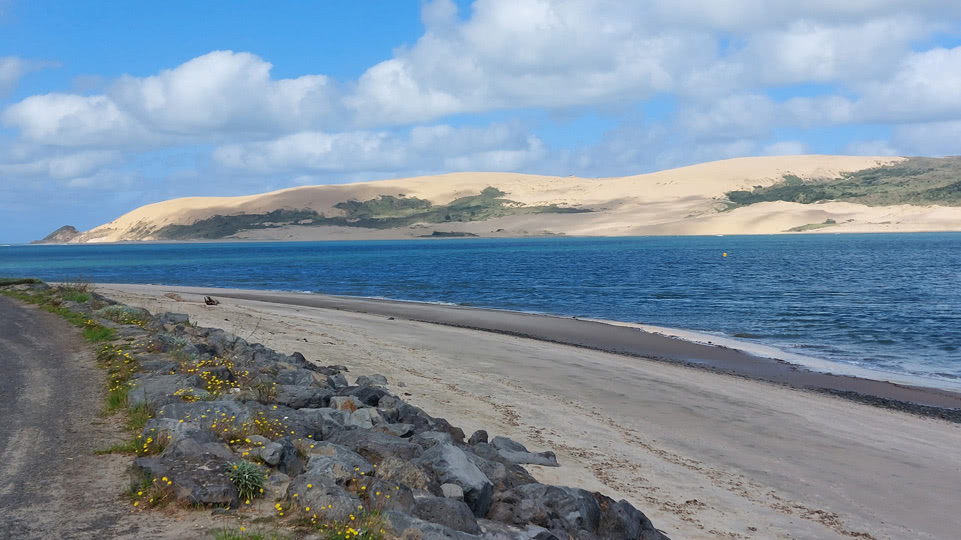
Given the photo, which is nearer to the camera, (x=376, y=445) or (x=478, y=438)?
(x=376, y=445)

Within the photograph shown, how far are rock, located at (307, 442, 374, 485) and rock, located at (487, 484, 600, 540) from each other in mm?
1277

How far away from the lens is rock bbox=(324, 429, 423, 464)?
7.89m

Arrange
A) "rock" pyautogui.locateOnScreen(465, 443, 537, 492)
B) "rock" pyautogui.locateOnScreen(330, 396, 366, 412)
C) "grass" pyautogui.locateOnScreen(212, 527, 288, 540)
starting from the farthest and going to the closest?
"rock" pyautogui.locateOnScreen(330, 396, 366, 412)
"rock" pyautogui.locateOnScreen(465, 443, 537, 492)
"grass" pyautogui.locateOnScreen(212, 527, 288, 540)

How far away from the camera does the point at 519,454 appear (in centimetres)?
978

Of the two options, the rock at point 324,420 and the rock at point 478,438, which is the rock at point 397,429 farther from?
the rock at point 478,438

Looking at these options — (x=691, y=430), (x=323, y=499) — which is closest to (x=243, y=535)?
(x=323, y=499)

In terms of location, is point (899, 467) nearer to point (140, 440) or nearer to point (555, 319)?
point (140, 440)

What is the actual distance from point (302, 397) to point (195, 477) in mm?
3957

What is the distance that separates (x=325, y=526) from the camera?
5977 millimetres

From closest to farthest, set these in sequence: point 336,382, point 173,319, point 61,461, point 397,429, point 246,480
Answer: point 246,480, point 61,461, point 397,429, point 336,382, point 173,319

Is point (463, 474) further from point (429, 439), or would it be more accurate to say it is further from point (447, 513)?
point (429, 439)

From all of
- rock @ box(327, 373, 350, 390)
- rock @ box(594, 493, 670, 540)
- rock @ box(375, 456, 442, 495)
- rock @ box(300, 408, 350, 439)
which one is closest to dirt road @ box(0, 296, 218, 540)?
rock @ box(375, 456, 442, 495)

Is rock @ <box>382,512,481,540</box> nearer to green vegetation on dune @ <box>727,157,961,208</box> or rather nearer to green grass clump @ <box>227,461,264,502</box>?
green grass clump @ <box>227,461,264,502</box>

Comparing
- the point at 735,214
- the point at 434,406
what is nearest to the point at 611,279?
the point at 434,406
